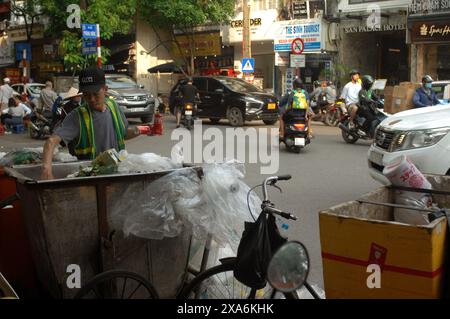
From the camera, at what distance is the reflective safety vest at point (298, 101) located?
12.3 m

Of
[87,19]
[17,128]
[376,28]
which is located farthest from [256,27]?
[17,128]

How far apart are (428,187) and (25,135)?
52.9 feet

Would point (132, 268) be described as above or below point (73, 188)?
below

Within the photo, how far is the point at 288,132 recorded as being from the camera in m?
12.2

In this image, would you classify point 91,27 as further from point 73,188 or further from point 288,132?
point 73,188

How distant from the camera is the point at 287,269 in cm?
229

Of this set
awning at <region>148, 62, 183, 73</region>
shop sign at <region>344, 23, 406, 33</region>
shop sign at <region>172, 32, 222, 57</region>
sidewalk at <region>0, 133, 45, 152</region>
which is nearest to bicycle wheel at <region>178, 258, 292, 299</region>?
sidewalk at <region>0, 133, 45, 152</region>

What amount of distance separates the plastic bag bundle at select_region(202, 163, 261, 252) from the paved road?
1492 mm

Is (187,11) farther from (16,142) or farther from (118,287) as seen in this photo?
(118,287)

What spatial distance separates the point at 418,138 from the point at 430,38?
14.3 m

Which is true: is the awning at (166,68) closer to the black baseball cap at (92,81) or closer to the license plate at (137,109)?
the license plate at (137,109)

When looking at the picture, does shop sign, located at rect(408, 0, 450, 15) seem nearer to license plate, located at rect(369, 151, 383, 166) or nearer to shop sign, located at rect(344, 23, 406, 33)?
shop sign, located at rect(344, 23, 406, 33)
